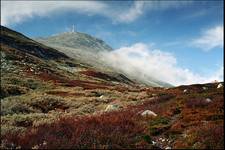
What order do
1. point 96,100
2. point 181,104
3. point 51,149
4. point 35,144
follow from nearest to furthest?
point 51,149 < point 35,144 < point 181,104 < point 96,100

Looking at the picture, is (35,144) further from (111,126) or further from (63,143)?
(111,126)

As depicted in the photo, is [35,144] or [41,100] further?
[41,100]

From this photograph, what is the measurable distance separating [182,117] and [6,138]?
974cm

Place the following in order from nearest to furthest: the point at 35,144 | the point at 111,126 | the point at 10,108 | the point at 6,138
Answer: the point at 35,144 → the point at 6,138 → the point at 111,126 → the point at 10,108

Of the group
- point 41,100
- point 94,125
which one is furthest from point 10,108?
point 94,125

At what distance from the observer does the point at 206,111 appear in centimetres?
2122

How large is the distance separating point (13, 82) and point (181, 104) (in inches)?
1366

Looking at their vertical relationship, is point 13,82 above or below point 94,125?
above

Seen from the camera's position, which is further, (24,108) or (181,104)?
(24,108)

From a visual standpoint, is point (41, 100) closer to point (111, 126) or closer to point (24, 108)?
point (24, 108)

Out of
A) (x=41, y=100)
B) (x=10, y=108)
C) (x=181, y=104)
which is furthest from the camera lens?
(x=41, y=100)

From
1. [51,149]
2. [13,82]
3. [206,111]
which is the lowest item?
[51,149]

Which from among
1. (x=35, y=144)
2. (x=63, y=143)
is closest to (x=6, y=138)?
(x=35, y=144)

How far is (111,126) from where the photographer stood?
17594mm
